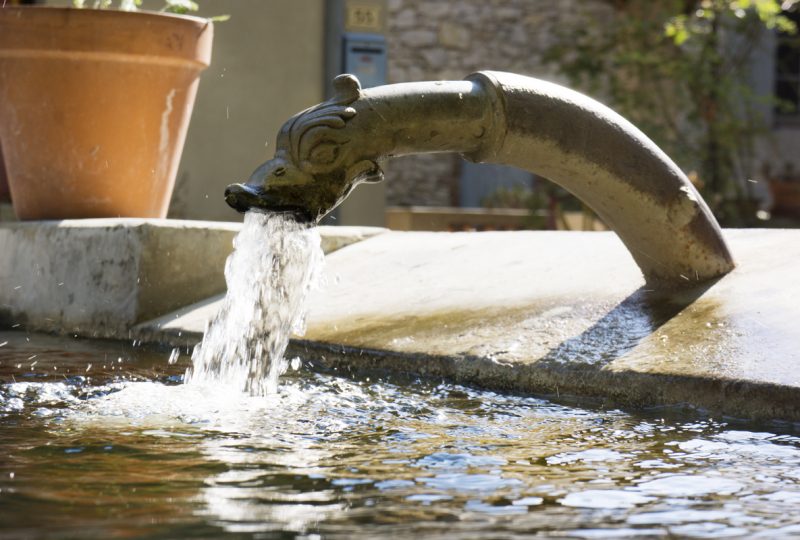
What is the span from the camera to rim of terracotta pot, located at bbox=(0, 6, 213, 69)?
4.00m

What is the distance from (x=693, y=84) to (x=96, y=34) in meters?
7.03

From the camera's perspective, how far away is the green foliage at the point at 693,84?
9.91 metres

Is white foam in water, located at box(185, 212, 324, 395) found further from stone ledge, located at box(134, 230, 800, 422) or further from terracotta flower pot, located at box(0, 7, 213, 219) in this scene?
terracotta flower pot, located at box(0, 7, 213, 219)

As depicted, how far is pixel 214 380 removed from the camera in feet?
9.35

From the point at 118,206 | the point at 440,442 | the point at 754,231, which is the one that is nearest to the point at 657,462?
the point at 440,442

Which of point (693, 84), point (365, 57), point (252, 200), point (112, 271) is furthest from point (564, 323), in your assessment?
point (693, 84)

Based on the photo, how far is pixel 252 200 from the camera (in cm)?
240

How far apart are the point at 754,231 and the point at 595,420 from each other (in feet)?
4.67

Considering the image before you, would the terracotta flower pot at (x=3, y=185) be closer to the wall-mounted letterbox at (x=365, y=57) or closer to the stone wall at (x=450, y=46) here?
the wall-mounted letterbox at (x=365, y=57)

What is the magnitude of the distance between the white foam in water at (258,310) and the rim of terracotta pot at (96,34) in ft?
4.67

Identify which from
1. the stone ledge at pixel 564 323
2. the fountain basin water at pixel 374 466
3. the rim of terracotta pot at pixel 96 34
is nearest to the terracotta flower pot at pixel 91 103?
the rim of terracotta pot at pixel 96 34

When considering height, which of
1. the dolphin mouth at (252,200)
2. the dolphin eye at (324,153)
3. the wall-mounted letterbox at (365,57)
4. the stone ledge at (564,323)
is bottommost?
the stone ledge at (564,323)

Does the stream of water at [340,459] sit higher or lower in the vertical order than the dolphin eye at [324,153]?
lower

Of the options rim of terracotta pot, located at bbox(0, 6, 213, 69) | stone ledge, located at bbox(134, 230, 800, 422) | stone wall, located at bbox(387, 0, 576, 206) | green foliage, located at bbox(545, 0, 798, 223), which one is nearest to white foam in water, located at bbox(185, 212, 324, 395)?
stone ledge, located at bbox(134, 230, 800, 422)
